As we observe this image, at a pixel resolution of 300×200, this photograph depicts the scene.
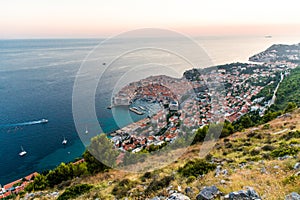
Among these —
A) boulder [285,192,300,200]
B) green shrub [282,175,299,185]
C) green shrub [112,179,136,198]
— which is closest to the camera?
boulder [285,192,300,200]

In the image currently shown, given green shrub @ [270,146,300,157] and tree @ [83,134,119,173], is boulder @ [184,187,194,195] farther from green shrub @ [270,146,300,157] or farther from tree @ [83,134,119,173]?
tree @ [83,134,119,173]

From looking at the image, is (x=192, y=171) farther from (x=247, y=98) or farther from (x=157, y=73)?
(x=247, y=98)

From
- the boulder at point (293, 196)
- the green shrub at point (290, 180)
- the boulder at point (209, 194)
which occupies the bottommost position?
the boulder at point (209, 194)

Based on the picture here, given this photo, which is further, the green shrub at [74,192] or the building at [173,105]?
the building at [173,105]

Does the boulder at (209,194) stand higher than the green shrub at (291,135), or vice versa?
the boulder at (209,194)

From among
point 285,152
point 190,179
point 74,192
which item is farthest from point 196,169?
point 74,192

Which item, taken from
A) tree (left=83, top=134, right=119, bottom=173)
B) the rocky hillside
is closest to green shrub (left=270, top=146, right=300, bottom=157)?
the rocky hillside

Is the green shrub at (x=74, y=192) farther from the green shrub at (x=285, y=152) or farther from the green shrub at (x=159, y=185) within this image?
the green shrub at (x=285, y=152)

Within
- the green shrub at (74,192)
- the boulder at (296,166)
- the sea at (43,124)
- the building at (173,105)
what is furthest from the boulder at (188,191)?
the building at (173,105)

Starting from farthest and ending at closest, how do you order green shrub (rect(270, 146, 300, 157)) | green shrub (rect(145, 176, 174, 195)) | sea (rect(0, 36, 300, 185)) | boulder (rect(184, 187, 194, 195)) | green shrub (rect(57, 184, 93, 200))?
1. sea (rect(0, 36, 300, 185))
2. green shrub (rect(57, 184, 93, 200))
3. green shrub (rect(270, 146, 300, 157))
4. green shrub (rect(145, 176, 174, 195))
5. boulder (rect(184, 187, 194, 195))

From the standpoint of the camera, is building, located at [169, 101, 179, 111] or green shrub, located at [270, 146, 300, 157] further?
building, located at [169, 101, 179, 111]
